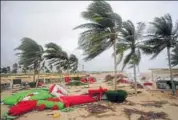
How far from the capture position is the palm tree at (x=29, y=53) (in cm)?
2330

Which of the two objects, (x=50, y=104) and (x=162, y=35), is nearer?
(x=50, y=104)

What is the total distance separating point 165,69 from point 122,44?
A: 1457 cm

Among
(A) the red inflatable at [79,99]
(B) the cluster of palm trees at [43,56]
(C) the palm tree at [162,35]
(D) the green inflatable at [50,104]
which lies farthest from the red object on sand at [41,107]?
(B) the cluster of palm trees at [43,56]

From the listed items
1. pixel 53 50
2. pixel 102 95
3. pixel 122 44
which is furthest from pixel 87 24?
pixel 53 50

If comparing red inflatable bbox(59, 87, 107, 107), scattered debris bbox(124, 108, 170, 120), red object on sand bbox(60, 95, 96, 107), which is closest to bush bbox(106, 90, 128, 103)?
red inflatable bbox(59, 87, 107, 107)

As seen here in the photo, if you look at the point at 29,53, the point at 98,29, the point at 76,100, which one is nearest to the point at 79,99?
the point at 76,100

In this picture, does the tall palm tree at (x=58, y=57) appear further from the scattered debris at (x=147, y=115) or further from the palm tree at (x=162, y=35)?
the scattered debris at (x=147, y=115)

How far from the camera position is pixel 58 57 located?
22.6 meters

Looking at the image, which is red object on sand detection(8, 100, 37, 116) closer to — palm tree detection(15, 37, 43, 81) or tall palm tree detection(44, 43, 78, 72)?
tall palm tree detection(44, 43, 78, 72)

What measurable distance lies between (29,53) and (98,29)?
14.2 m

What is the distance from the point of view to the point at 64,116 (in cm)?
805

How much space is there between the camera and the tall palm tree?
74.0 feet

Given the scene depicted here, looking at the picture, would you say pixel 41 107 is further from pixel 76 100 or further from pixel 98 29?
pixel 98 29

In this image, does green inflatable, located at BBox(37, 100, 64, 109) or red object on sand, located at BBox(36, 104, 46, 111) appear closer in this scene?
red object on sand, located at BBox(36, 104, 46, 111)
